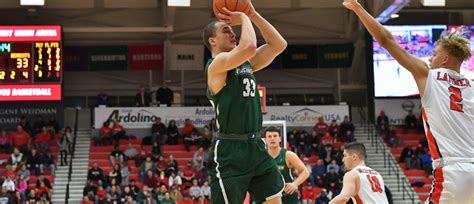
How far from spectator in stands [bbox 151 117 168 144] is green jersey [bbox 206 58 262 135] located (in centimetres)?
2164

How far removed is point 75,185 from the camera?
24953mm

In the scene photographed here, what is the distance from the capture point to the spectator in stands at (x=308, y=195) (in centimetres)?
2217

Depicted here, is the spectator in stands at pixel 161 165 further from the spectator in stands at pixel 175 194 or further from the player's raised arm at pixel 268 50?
the player's raised arm at pixel 268 50

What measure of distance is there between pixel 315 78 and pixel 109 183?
12.0 meters

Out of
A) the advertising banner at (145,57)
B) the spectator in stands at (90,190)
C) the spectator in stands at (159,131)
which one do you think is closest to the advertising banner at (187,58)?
the advertising banner at (145,57)

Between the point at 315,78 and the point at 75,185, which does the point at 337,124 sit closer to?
the point at 315,78

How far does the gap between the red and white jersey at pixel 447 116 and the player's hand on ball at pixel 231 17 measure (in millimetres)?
1514

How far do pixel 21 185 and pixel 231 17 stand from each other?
18579mm

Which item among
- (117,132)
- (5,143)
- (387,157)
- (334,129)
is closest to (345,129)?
(334,129)

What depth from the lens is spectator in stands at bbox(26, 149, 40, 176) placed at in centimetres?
2470

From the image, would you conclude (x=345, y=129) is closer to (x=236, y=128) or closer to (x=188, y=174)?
(x=188, y=174)

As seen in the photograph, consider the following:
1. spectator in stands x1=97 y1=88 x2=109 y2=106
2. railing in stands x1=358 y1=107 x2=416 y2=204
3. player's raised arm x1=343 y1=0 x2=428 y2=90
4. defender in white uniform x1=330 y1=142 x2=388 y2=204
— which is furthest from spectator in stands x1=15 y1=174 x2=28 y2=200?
player's raised arm x1=343 y1=0 x2=428 y2=90

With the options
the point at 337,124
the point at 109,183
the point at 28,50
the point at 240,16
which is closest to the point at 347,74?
the point at 337,124

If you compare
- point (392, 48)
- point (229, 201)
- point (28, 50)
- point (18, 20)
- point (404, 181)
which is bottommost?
point (404, 181)
